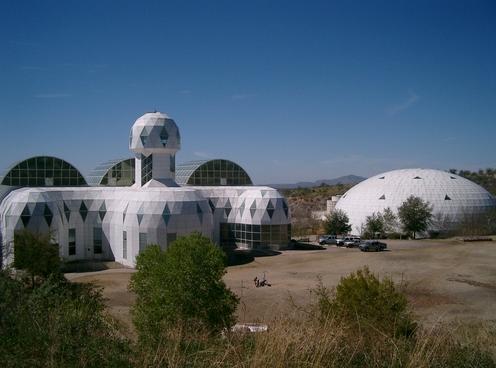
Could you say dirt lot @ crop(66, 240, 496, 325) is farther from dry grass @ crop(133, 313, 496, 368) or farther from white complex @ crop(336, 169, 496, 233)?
white complex @ crop(336, 169, 496, 233)

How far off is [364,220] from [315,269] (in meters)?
26.0

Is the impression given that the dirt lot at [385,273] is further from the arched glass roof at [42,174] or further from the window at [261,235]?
the arched glass roof at [42,174]

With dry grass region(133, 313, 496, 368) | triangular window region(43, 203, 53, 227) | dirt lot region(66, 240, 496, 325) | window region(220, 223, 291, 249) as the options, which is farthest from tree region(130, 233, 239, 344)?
window region(220, 223, 291, 249)

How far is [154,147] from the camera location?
38.3 metres

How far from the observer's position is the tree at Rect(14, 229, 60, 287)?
22328 mm

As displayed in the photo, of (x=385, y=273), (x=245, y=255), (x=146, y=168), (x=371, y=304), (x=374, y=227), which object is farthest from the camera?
(x=374, y=227)

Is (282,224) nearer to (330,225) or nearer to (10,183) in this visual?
(330,225)

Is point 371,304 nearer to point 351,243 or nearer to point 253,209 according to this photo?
point 253,209

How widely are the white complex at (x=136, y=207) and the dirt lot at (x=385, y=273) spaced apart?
11.5 feet

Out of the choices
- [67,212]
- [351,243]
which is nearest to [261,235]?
[351,243]

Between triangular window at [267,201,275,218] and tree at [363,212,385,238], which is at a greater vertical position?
triangular window at [267,201,275,218]

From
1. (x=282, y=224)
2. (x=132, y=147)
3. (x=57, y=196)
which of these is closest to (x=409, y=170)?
(x=282, y=224)

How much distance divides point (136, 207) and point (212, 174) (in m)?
13.9

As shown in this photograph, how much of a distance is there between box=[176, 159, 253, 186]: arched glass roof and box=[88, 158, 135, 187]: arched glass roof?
5300 millimetres
